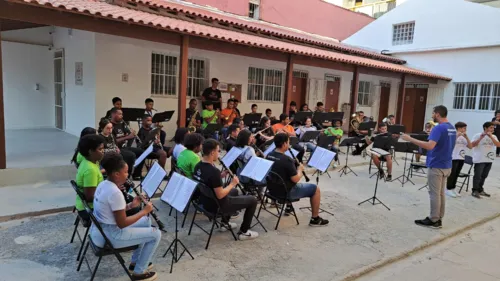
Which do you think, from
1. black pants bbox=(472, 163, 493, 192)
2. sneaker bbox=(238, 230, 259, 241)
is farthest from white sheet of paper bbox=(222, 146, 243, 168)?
black pants bbox=(472, 163, 493, 192)

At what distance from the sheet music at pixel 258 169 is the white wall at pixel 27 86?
8.75 meters

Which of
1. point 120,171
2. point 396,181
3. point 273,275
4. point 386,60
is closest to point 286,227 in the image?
point 273,275

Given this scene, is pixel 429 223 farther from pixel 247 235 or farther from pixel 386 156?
pixel 386 156

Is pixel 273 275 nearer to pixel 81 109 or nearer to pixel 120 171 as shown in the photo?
pixel 120 171

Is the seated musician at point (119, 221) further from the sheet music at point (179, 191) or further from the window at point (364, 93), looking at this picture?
the window at point (364, 93)

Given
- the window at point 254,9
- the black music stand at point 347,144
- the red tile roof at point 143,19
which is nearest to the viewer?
the red tile roof at point 143,19

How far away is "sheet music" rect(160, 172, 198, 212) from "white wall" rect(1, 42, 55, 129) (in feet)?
29.2

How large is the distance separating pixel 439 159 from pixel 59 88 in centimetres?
1050

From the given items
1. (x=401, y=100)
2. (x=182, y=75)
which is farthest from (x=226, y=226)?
(x=401, y=100)

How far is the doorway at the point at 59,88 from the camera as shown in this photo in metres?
10.4

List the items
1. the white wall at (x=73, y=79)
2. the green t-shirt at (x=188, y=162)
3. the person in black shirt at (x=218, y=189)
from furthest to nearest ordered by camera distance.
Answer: the white wall at (x=73, y=79) → the green t-shirt at (x=188, y=162) → the person in black shirt at (x=218, y=189)

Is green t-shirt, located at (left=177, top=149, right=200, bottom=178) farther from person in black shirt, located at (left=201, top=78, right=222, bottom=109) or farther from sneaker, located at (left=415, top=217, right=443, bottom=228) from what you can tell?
person in black shirt, located at (left=201, top=78, right=222, bottom=109)

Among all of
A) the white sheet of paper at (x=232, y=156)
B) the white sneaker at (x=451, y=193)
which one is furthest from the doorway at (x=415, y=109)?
the white sheet of paper at (x=232, y=156)

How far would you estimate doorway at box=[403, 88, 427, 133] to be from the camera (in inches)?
713
